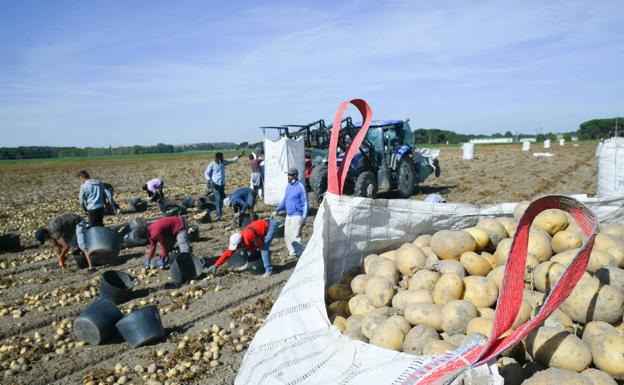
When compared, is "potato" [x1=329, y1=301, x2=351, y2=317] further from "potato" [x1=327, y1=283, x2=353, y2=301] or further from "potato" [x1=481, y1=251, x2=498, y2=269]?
"potato" [x1=481, y1=251, x2=498, y2=269]

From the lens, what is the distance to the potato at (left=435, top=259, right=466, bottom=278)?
3.70m

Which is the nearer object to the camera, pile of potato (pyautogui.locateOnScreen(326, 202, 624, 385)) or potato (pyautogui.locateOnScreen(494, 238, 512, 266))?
pile of potato (pyautogui.locateOnScreen(326, 202, 624, 385))

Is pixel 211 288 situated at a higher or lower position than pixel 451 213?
lower

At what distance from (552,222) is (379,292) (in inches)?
75.1

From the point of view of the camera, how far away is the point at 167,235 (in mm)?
8406

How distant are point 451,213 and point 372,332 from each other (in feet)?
6.22

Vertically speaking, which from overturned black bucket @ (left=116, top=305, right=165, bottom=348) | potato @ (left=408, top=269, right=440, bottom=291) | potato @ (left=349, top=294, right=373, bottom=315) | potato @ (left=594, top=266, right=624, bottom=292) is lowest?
overturned black bucket @ (left=116, top=305, right=165, bottom=348)

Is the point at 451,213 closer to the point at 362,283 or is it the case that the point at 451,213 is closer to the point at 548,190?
the point at 362,283

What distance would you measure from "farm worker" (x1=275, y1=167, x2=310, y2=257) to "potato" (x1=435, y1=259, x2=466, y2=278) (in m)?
5.08

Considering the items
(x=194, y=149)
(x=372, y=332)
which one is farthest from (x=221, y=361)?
(x=194, y=149)

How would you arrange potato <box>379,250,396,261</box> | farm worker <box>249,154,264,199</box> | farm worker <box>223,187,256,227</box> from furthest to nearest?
1. farm worker <box>249,154,264,199</box>
2. farm worker <box>223,187,256,227</box>
3. potato <box>379,250,396,261</box>

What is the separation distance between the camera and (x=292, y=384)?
264 cm

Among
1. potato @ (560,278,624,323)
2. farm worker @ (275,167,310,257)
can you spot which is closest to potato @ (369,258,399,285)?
potato @ (560,278,624,323)

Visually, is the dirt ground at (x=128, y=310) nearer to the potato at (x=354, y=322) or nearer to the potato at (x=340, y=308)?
the potato at (x=340, y=308)
